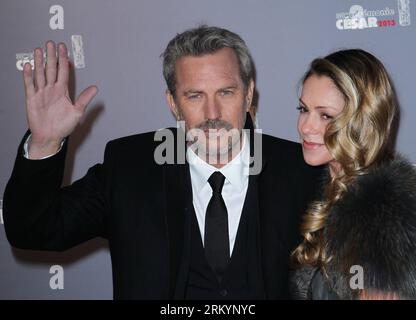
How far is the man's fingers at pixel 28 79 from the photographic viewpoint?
4.96ft

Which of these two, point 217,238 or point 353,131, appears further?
point 217,238

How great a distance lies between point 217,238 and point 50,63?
2.42ft

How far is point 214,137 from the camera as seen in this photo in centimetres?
179

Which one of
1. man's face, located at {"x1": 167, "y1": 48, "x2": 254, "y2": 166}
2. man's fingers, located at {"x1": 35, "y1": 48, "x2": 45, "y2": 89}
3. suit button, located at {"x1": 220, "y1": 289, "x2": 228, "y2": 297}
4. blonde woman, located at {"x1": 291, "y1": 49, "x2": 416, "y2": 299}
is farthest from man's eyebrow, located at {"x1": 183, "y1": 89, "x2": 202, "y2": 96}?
suit button, located at {"x1": 220, "y1": 289, "x2": 228, "y2": 297}

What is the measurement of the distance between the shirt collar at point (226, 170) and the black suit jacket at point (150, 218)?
0.04 meters

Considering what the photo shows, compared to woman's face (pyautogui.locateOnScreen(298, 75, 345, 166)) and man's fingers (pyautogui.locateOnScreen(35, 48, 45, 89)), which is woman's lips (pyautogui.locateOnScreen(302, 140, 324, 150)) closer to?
woman's face (pyautogui.locateOnScreen(298, 75, 345, 166))

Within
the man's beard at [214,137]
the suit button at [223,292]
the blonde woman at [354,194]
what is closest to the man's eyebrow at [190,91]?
the man's beard at [214,137]

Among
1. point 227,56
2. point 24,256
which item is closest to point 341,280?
point 227,56

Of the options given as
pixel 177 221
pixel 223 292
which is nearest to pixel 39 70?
pixel 177 221

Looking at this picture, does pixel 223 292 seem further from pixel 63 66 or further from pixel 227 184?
pixel 63 66

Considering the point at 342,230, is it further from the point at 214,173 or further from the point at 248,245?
the point at 214,173

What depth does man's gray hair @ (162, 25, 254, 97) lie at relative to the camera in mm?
1856

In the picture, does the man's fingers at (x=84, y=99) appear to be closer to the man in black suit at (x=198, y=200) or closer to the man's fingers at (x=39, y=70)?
the man's fingers at (x=39, y=70)

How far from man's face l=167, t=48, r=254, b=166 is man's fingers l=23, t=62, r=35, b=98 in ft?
1.63
